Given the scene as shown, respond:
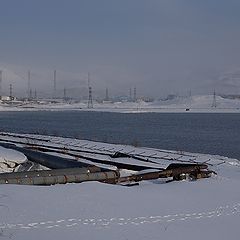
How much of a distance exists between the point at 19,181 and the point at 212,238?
4.26 m

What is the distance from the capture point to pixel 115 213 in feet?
25.7

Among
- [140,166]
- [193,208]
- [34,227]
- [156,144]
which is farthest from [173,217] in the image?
[156,144]

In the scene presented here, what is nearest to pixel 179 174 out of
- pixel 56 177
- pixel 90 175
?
pixel 90 175

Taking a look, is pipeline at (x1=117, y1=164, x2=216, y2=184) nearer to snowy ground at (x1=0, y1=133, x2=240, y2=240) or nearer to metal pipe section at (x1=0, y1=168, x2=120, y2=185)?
metal pipe section at (x1=0, y1=168, x2=120, y2=185)

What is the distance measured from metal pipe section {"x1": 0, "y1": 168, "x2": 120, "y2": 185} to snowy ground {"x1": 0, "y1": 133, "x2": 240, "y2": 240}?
112 cm

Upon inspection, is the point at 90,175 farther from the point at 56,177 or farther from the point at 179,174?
the point at 179,174

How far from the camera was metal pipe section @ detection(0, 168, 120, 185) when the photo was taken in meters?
9.95

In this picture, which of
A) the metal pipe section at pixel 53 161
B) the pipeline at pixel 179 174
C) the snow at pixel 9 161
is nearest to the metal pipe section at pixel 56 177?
the pipeline at pixel 179 174

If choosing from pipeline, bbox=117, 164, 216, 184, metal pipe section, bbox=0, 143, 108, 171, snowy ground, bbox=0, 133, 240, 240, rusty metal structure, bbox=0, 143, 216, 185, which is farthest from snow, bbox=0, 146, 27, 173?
snowy ground, bbox=0, 133, 240, 240

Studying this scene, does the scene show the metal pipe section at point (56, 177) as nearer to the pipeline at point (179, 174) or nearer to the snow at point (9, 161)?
the pipeline at point (179, 174)

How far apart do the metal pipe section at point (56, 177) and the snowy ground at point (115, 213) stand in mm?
1120

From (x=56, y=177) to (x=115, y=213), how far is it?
279 cm

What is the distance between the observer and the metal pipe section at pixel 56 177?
9.95 m

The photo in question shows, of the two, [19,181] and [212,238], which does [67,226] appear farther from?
[19,181]
